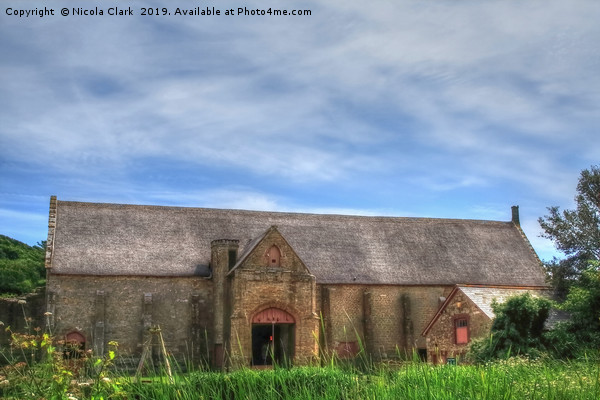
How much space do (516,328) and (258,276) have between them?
14440 mm

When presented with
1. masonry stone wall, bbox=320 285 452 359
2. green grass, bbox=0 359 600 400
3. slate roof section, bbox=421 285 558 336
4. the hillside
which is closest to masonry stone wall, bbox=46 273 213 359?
masonry stone wall, bbox=320 285 452 359

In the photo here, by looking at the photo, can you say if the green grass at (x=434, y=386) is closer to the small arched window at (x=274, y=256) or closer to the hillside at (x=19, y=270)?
the small arched window at (x=274, y=256)

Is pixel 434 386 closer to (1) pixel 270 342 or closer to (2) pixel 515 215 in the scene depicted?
(1) pixel 270 342

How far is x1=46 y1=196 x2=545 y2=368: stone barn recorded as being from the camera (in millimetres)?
40000

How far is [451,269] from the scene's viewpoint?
48.6 m

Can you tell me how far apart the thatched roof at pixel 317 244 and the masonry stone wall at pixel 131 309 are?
710 millimetres

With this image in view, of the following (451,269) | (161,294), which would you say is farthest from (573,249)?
(161,294)

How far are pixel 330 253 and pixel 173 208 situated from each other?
10.9 m

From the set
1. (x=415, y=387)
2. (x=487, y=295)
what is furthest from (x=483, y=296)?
(x=415, y=387)

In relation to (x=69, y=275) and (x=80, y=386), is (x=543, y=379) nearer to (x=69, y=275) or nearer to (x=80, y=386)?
(x=80, y=386)

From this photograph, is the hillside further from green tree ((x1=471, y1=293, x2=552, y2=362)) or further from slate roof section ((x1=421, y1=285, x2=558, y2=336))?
green tree ((x1=471, y1=293, x2=552, y2=362))

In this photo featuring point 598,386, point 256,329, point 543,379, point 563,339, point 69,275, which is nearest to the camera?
point 598,386

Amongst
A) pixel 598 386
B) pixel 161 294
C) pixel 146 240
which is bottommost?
pixel 598 386

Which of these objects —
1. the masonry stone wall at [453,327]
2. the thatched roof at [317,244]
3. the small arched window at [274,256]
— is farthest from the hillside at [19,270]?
the masonry stone wall at [453,327]
